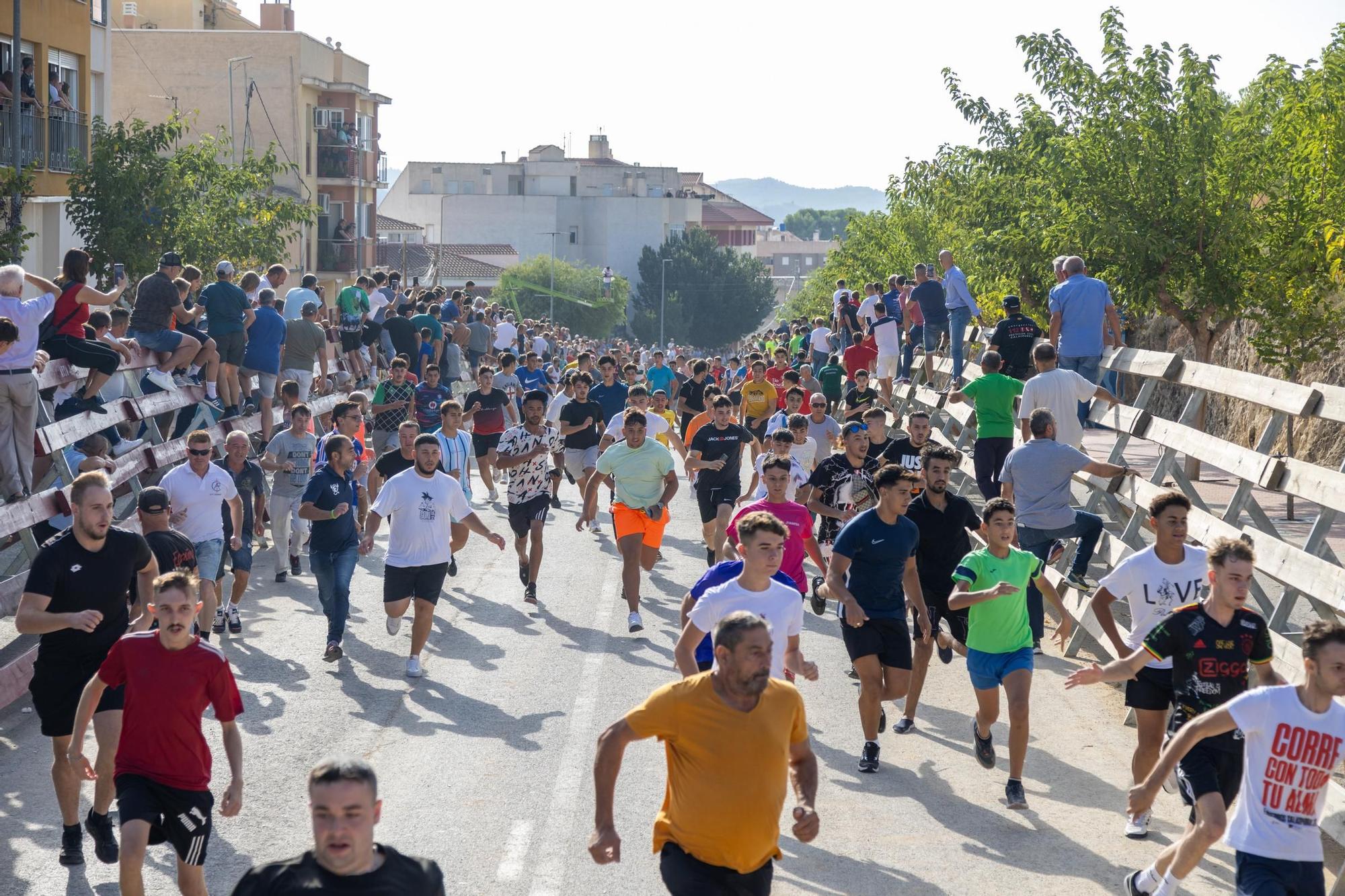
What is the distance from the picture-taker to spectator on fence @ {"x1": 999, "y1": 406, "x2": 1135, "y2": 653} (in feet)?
40.6

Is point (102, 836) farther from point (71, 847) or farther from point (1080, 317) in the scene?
point (1080, 317)

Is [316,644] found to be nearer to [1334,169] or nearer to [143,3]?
[1334,169]

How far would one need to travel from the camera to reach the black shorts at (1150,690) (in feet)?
28.0

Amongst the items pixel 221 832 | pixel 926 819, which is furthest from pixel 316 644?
pixel 926 819

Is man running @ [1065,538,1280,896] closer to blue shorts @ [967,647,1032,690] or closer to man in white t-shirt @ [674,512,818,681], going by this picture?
man in white t-shirt @ [674,512,818,681]

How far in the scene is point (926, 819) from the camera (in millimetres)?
9016

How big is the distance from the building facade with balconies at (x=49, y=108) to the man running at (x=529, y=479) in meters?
14.9

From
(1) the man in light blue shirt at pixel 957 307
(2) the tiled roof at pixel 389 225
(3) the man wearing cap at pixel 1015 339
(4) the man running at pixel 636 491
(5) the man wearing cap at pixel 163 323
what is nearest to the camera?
(4) the man running at pixel 636 491

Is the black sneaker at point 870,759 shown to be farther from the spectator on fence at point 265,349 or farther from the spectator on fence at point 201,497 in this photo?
the spectator on fence at point 265,349

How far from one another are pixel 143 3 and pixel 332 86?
898 centimetres

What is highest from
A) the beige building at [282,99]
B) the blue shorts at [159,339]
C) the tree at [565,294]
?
the beige building at [282,99]

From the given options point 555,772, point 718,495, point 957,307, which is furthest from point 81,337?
point 957,307

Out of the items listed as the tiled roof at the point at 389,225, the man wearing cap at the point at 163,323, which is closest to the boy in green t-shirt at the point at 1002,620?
the man wearing cap at the point at 163,323

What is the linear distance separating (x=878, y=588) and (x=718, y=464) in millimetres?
5749
